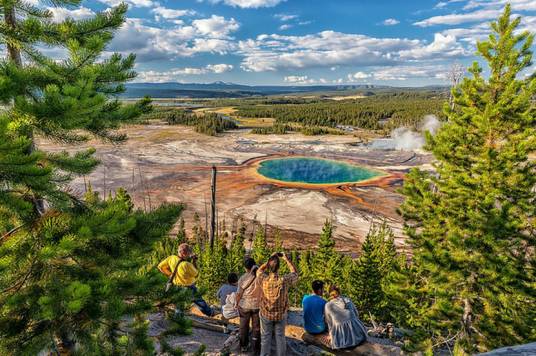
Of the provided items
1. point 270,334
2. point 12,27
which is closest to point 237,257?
point 270,334

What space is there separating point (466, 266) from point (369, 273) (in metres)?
8.18

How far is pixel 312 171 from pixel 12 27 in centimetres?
4368

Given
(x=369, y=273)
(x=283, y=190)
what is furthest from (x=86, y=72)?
(x=283, y=190)

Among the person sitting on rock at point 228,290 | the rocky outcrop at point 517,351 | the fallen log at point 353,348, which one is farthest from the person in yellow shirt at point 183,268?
the rocky outcrop at point 517,351

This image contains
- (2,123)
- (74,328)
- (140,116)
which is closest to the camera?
(2,123)

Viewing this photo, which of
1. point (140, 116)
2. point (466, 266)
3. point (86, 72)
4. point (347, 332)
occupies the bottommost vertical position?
point (466, 266)

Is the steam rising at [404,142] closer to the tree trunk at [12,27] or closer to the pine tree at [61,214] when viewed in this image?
the pine tree at [61,214]

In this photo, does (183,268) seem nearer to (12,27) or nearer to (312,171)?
(12,27)

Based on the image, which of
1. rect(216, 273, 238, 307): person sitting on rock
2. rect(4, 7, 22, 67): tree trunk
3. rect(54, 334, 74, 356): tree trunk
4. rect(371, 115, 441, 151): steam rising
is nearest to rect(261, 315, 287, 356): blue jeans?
rect(216, 273, 238, 307): person sitting on rock

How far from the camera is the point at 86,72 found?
3.27 m

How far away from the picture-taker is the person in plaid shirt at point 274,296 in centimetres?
547

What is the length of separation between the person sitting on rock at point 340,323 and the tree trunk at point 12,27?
18.4ft

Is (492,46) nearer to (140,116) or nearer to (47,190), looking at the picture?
(140,116)

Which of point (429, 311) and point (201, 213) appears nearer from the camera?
point (429, 311)
